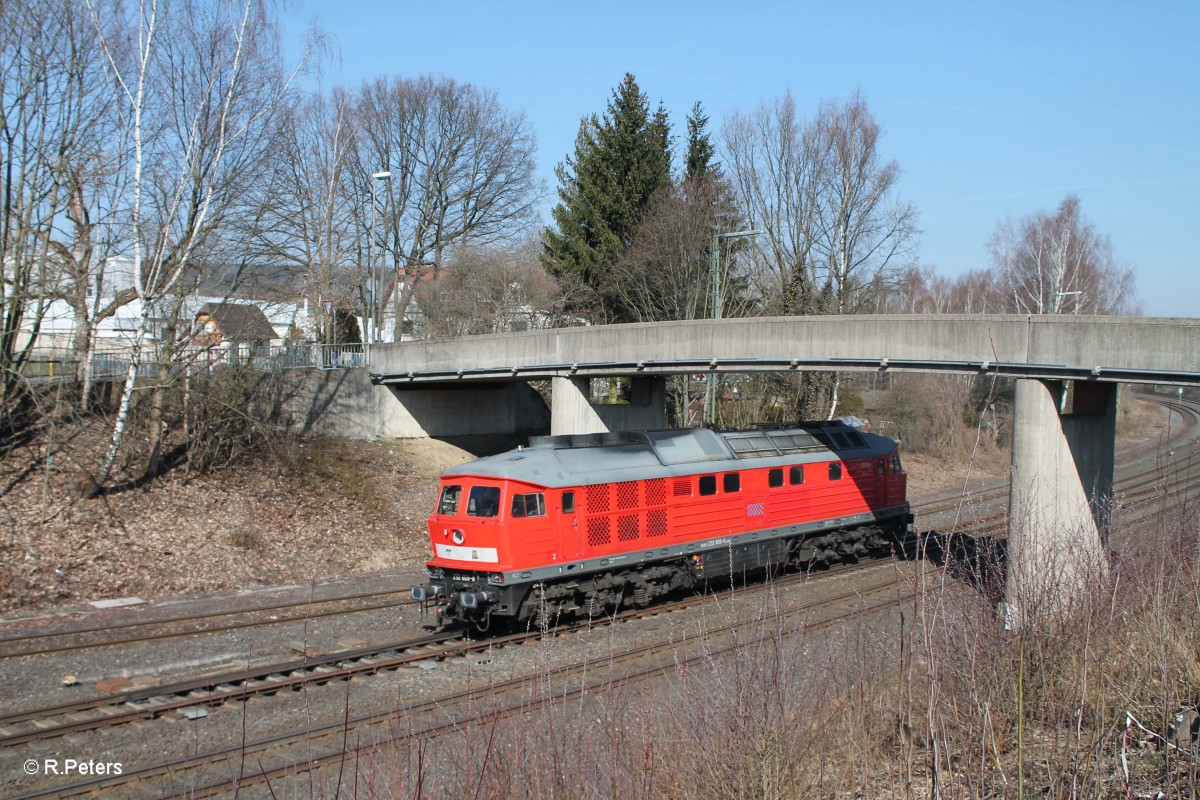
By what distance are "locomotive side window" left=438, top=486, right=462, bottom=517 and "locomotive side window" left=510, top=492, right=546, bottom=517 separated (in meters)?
1.24

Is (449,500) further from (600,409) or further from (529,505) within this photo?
(600,409)

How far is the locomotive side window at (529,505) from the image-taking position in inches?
579

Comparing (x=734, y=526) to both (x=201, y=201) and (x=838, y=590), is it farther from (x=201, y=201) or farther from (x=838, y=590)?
(x=201, y=201)

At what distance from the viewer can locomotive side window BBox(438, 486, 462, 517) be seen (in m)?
15.5

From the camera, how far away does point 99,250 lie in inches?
831

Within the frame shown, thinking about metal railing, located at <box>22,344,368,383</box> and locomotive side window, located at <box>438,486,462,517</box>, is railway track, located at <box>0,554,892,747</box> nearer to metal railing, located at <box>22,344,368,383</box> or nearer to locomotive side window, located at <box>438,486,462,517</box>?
locomotive side window, located at <box>438,486,462,517</box>

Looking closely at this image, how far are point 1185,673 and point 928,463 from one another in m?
33.1

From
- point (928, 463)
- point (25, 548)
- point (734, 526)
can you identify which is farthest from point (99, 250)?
point (928, 463)

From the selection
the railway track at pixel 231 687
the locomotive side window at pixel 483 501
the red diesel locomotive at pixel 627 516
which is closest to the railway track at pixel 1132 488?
the red diesel locomotive at pixel 627 516

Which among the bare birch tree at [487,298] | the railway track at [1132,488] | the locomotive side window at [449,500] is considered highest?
the bare birch tree at [487,298]

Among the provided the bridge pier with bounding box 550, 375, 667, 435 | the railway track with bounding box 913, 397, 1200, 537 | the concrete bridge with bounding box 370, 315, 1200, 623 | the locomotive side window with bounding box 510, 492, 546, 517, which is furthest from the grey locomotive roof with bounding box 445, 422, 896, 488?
the bridge pier with bounding box 550, 375, 667, 435

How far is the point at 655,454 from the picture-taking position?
17.1 meters

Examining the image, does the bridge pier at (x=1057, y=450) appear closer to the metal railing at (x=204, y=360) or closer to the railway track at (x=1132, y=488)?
the railway track at (x=1132, y=488)

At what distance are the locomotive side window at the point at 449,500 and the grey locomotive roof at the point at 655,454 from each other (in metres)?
0.27
